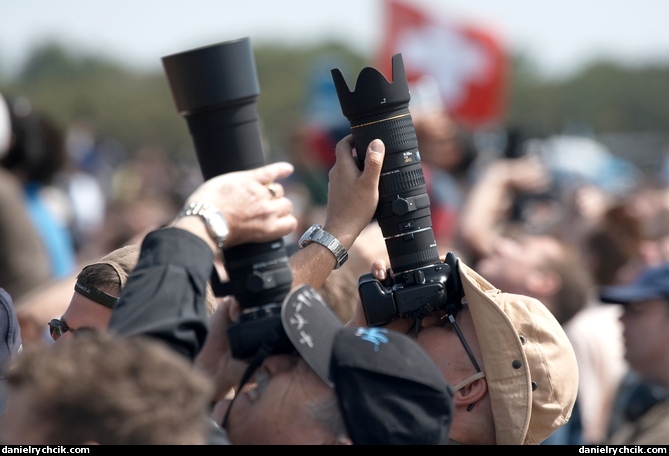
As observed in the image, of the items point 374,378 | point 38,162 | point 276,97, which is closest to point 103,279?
point 374,378

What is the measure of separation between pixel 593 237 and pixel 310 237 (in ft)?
14.4

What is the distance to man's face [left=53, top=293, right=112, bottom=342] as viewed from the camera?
2842mm

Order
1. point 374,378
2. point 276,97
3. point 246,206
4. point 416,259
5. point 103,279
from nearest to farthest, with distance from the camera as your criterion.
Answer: point 374,378 → point 246,206 → point 416,259 → point 103,279 → point 276,97

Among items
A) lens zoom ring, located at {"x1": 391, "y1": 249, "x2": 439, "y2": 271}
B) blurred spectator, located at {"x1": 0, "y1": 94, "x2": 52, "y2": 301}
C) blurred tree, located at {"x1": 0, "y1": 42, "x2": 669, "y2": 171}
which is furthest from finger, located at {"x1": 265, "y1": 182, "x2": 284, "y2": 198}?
blurred tree, located at {"x1": 0, "y1": 42, "x2": 669, "y2": 171}

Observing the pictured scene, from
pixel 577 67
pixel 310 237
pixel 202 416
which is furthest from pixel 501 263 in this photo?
pixel 577 67

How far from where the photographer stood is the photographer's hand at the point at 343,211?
8.30 ft

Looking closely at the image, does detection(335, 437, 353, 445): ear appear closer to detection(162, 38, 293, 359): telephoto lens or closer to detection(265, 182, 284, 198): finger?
detection(162, 38, 293, 359): telephoto lens

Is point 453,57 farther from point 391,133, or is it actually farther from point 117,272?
point 391,133

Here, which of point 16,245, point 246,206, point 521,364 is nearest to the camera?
point 246,206

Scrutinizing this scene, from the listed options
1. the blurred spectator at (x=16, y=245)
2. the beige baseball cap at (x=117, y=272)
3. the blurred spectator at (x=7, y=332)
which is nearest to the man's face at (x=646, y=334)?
the beige baseball cap at (x=117, y=272)

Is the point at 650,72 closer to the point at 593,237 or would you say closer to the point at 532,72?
the point at 532,72

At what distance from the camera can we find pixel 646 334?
4.48 m

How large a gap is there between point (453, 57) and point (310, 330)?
8782 mm

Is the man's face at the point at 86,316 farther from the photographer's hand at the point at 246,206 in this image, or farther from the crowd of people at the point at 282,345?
the photographer's hand at the point at 246,206
